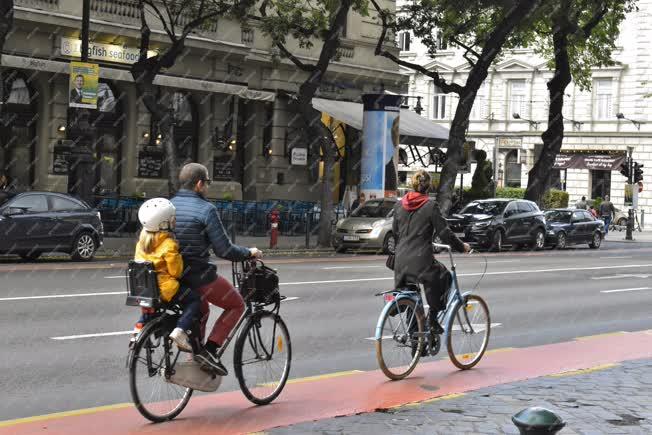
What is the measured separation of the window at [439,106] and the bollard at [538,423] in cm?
6847

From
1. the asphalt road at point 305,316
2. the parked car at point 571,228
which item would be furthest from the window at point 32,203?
the parked car at point 571,228

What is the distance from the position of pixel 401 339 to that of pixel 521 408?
67.6 inches

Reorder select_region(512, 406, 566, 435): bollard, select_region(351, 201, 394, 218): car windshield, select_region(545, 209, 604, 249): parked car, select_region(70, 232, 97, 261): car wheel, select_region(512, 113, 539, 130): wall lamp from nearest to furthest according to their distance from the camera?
select_region(512, 406, 566, 435): bollard < select_region(70, 232, 97, 261): car wheel < select_region(351, 201, 394, 218): car windshield < select_region(545, 209, 604, 249): parked car < select_region(512, 113, 539, 130): wall lamp

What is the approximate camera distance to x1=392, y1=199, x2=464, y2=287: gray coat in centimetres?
947

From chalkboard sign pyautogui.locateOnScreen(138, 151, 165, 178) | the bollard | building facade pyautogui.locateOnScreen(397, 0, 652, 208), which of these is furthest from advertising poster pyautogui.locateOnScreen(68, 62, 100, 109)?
building facade pyautogui.locateOnScreen(397, 0, 652, 208)

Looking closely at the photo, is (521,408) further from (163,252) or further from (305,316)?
(305,316)

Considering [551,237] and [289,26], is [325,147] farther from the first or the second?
[551,237]

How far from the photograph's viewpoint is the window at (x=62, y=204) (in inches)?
865

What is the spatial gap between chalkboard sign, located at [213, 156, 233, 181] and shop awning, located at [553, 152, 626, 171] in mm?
Result: 33998

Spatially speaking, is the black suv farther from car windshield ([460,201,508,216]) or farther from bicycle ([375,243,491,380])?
bicycle ([375,243,491,380])

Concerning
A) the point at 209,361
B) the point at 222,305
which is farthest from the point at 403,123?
the point at 209,361

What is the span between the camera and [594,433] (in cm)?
707

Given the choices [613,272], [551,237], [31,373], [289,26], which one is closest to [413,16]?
[289,26]

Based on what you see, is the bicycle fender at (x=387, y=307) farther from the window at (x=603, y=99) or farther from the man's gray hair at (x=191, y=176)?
the window at (x=603, y=99)
